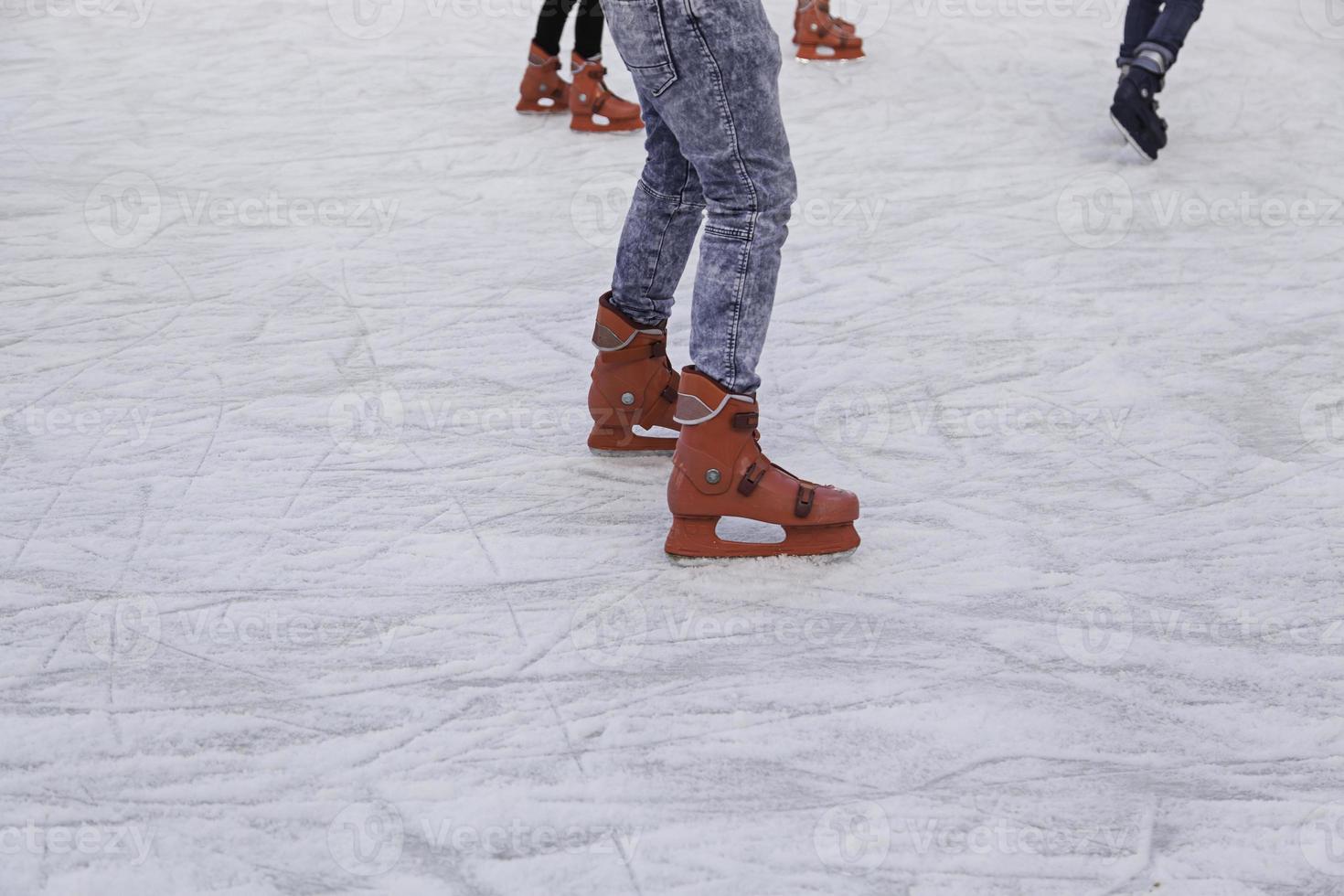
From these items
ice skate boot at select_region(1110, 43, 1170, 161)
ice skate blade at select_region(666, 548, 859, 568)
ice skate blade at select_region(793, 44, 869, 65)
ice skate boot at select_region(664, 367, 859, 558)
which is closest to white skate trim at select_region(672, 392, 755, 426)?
ice skate boot at select_region(664, 367, 859, 558)

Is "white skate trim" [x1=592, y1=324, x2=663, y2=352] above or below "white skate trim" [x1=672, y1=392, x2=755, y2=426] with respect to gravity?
below

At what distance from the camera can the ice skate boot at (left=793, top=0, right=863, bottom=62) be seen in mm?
5344

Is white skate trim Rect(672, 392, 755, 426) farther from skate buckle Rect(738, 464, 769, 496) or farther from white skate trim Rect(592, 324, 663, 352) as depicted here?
white skate trim Rect(592, 324, 663, 352)

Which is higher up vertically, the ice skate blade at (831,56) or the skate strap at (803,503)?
the skate strap at (803,503)

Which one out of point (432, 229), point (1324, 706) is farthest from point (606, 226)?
point (1324, 706)

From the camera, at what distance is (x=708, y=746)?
5.46 ft

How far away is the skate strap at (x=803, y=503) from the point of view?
2059mm

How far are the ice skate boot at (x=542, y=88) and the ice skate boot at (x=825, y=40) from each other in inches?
46.2

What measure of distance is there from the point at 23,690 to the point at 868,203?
2.69 m

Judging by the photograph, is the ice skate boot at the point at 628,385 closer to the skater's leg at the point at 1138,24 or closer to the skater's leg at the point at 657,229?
the skater's leg at the point at 657,229

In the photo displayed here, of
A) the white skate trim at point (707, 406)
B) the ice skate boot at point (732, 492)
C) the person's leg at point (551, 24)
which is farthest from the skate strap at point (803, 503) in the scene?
the person's leg at point (551, 24)

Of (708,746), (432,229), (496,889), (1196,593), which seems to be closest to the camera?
(496,889)

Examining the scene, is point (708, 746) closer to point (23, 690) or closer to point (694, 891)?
point (694, 891)

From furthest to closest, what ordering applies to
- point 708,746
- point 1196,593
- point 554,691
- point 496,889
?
1. point 1196,593
2. point 554,691
3. point 708,746
4. point 496,889
